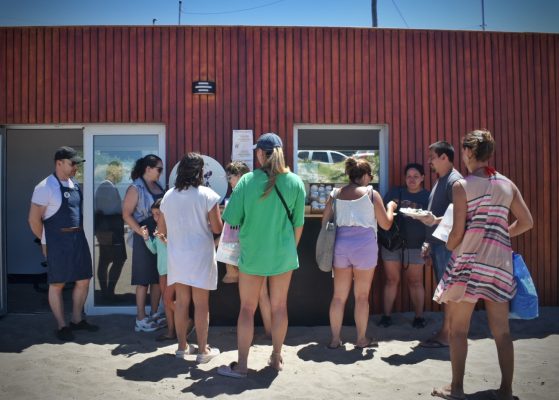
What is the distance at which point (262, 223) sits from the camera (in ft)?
14.2

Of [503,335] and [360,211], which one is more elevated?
[360,211]

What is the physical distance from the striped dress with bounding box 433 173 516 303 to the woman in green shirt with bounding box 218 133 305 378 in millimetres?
1296

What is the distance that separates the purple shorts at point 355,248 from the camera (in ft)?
16.9

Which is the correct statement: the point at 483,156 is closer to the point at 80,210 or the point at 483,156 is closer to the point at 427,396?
the point at 427,396

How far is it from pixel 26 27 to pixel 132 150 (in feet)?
6.19

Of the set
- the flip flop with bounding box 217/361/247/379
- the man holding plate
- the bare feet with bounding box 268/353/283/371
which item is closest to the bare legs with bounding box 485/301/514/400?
the man holding plate

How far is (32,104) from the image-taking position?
6.69 m

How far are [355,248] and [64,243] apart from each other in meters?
2.88

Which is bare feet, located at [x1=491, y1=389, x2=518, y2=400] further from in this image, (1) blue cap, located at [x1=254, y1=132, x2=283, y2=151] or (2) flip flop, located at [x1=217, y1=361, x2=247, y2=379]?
(1) blue cap, located at [x1=254, y1=132, x2=283, y2=151]

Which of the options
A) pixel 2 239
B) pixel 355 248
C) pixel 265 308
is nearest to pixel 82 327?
pixel 2 239

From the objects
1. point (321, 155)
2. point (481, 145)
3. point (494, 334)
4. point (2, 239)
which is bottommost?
point (494, 334)

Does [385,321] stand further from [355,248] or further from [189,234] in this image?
[189,234]

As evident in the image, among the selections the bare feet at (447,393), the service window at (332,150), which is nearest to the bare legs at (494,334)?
the bare feet at (447,393)

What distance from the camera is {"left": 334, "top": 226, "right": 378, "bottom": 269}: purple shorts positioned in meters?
5.16
